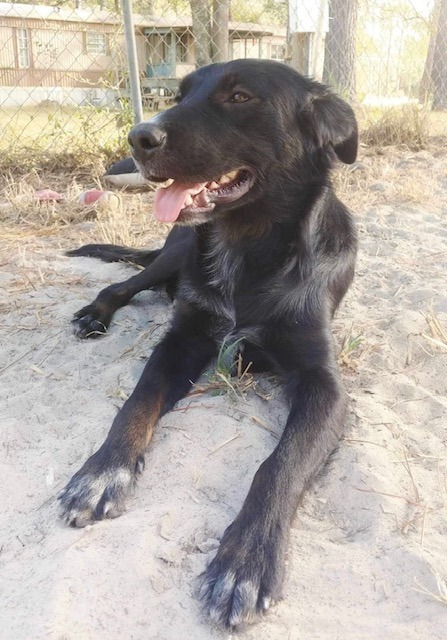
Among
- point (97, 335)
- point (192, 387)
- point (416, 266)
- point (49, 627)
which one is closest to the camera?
point (49, 627)

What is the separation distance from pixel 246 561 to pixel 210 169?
4.76 ft

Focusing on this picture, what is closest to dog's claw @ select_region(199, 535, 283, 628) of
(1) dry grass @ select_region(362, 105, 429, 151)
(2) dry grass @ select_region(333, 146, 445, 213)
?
(2) dry grass @ select_region(333, 146, 445, 213)

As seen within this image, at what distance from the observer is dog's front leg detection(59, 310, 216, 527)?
2010 mm

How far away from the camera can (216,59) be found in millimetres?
7758

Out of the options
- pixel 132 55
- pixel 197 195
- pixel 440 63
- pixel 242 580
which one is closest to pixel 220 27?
pixel 132 55

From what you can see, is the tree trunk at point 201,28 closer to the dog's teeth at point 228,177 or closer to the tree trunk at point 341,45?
the tree trunk at point 341,45

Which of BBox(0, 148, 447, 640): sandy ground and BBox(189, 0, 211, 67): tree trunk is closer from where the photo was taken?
BBox(0, 148, 447, 640): sandy ground

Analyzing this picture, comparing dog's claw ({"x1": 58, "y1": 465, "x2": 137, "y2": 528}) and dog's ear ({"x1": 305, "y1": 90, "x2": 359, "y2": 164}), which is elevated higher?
dog's ear ({"x1": 305, "y1": 90, "x2": 359, "y2": 164})

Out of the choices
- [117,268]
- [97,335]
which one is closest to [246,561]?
[97,335]

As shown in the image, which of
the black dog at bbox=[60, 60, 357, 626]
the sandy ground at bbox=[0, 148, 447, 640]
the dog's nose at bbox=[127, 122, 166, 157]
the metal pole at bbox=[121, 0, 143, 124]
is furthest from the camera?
the metal pole at bbox=[121, 0, 143, 124]

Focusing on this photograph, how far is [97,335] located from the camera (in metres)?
3.22

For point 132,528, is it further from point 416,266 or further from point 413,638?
Result: point 416,266

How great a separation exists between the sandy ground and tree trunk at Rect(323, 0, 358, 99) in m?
5.70

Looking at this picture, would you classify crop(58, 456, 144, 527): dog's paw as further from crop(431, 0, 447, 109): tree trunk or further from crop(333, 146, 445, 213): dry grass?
crop(431, 0, 447, 109): tree trunk
